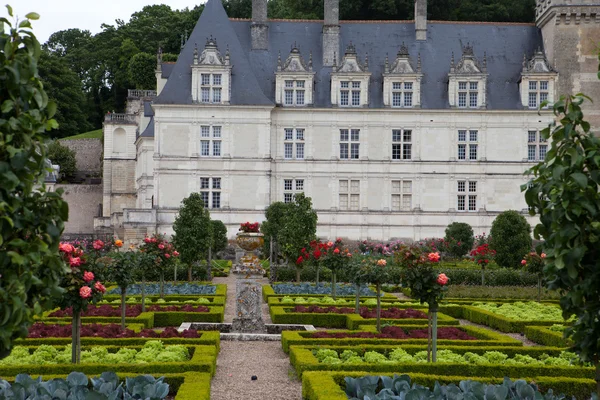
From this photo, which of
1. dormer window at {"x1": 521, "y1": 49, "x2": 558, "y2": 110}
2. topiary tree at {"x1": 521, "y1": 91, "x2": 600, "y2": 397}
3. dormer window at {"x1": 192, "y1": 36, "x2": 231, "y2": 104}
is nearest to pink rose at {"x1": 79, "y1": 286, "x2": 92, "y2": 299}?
topiary tree at {"x1": 521, "y1": 91, "x2": 600, "y2": 397}

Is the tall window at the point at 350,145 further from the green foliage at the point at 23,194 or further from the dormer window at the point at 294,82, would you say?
the green foliage at the point at 23,194

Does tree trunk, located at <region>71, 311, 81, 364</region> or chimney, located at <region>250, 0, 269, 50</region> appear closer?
tree trunk, located at <region>71, 311, 81, 364</region>

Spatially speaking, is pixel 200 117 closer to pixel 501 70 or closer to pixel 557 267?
pixel 501 70

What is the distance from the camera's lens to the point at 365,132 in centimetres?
4050

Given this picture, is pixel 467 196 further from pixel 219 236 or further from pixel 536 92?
pixel 219 236

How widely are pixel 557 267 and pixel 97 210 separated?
5083 cm

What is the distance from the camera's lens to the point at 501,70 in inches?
1642

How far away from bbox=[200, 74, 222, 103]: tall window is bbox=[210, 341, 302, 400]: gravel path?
2442cm

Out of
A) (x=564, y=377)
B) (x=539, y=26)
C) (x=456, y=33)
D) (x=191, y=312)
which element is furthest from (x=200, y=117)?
(x=564, y=377)

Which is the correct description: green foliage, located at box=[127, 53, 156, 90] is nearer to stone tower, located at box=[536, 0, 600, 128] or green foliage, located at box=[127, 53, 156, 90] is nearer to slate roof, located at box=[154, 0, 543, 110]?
slate roof, located at box=[154, 0, 543, 110]

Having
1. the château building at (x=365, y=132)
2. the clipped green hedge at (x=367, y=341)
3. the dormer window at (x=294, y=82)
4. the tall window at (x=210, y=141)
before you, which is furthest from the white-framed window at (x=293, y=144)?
the clipped green hedge at (x=367, y=341)

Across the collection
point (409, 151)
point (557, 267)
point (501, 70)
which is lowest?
point (557, 267)

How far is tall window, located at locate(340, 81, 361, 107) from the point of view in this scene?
133 feet

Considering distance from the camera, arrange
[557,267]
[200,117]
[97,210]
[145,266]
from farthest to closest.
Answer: [97,210], [200,117], [145,266], [557,267]
